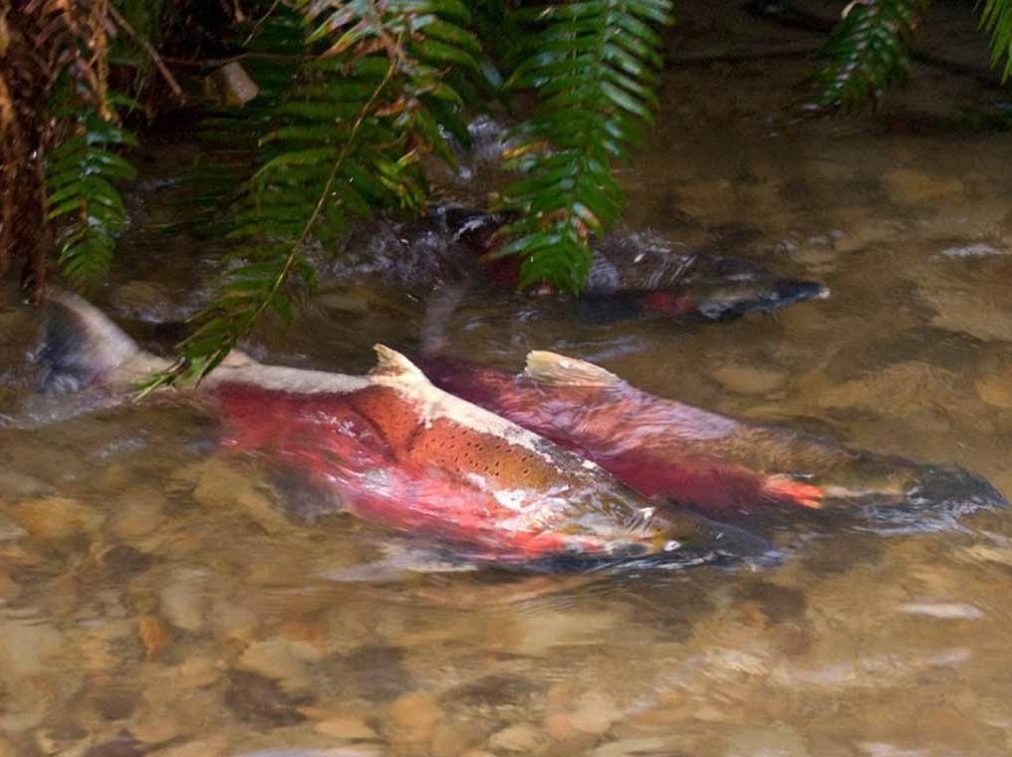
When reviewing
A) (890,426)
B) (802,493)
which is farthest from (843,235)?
(802,493)

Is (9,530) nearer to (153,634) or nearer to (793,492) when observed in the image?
(153,634)

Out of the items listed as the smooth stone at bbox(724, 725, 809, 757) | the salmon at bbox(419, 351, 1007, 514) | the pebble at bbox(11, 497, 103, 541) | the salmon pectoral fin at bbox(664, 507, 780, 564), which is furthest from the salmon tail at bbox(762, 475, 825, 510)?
the pebble at bbox(11, 497, 103, 541)

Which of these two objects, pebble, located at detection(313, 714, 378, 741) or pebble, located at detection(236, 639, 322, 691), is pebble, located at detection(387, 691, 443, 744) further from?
pebble, located at detection(236, 639, 322, 691)

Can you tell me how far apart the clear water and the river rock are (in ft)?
2.22

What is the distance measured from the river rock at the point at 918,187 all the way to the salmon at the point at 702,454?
1523 millimetres

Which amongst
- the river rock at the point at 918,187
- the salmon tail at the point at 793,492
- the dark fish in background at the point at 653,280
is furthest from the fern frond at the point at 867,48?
the salmon tail at the point at 793,492

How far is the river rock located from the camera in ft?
12.9

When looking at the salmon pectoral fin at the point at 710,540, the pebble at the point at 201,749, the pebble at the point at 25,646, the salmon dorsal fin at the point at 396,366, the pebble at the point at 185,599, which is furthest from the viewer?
the salmon dorsal fin at the point at 396,366

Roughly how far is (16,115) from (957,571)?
2.01 metres

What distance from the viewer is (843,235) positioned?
12.2ft

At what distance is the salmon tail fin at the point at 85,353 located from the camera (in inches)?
109

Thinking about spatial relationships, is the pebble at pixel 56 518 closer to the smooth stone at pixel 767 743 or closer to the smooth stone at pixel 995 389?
the smooth stone at pixel 767 743

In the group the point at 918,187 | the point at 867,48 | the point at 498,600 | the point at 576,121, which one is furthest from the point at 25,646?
the point at 918,187

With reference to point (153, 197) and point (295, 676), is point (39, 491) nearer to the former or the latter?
point (295, 676)
